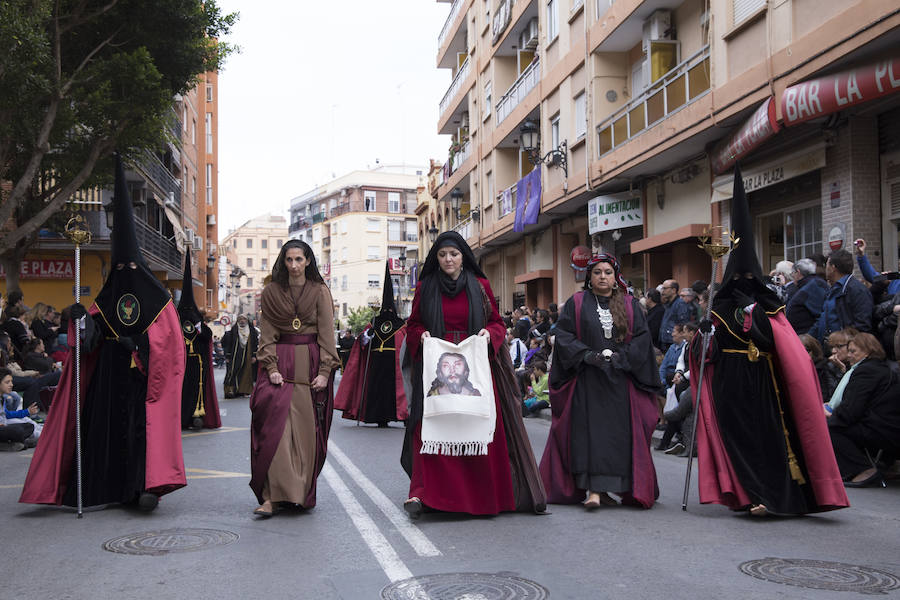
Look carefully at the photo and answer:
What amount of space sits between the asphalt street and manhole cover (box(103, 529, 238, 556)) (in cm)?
2

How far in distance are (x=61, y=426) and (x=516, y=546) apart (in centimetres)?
379

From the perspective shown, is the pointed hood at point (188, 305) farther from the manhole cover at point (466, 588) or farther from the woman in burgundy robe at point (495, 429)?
the manhole cover at point (466, 588)

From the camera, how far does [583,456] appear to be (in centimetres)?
738

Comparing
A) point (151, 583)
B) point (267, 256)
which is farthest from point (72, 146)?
point (267, 256)

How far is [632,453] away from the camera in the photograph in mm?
7359

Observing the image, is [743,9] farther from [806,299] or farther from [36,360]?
[36,360]

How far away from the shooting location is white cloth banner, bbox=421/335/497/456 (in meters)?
6.90

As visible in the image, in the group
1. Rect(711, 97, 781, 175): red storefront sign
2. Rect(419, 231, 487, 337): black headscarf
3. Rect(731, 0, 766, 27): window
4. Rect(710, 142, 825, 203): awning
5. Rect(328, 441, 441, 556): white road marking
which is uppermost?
Rect(731, 0, 766, 27): window

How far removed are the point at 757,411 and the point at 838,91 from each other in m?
6.38

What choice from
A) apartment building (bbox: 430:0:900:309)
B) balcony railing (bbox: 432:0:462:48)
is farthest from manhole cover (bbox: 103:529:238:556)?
balcony railing (bbox: 432:0:462:48)

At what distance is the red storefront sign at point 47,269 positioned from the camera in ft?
102

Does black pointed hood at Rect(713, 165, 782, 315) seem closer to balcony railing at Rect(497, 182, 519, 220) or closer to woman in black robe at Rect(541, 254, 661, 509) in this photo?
woman in black robe at Rect(541, 254, 661, 509)

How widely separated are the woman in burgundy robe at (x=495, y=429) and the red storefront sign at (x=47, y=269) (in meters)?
26.7

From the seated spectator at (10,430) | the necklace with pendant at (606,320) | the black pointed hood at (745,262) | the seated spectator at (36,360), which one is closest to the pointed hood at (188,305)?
the seated spectator at (10,430)
